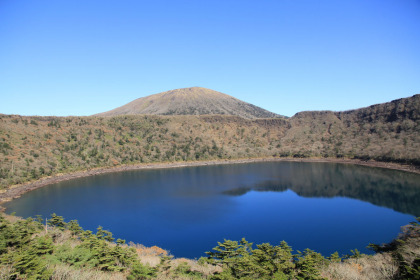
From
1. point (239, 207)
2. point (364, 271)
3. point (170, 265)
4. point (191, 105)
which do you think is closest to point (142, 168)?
point (239, 207)

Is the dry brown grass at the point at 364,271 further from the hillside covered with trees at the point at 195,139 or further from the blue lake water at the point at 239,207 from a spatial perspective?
the hillside covered with trees at the point at 195,139

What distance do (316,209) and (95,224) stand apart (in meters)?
26.6

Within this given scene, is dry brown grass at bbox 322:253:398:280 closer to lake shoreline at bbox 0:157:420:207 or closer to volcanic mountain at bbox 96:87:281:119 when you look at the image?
lake shoreline at bbox 0:157:420:207

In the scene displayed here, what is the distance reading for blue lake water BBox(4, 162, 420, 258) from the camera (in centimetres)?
2412

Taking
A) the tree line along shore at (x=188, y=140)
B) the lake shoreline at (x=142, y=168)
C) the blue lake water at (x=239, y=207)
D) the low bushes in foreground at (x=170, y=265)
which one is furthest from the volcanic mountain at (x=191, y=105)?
the low bushes in foreground at (x=170, y=265)

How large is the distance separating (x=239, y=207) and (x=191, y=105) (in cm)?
11696

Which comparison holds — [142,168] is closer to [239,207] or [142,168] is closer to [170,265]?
[239,207]

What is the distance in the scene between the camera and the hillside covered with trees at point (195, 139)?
57.0 m

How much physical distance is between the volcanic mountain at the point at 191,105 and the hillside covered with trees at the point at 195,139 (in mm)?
40317

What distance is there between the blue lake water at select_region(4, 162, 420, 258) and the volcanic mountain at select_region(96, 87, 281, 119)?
86.7 meters

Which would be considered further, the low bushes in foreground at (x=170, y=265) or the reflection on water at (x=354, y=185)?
the reflection on water at (x=354, y=185)

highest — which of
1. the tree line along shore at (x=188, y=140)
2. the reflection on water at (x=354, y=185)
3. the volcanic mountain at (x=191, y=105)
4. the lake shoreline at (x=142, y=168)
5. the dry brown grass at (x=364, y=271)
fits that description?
the volcanic mountain at (x=191, y=105)

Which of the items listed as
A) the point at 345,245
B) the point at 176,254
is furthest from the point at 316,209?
the point at 176,254

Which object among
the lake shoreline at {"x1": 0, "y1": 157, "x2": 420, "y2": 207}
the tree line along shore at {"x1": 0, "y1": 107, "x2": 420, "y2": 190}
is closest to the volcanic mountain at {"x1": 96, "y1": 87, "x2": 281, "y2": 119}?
the tree line along shore at {"x1": 0, "y1": 107, "x2": 420, "y2": 190}
